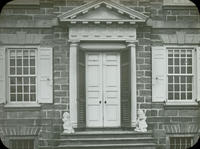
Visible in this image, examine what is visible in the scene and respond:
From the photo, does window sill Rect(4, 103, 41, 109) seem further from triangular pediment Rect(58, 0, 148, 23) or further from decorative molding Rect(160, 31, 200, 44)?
decorative molding Rect(160, 31, 200, 44)

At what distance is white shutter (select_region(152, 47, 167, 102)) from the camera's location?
7281mm

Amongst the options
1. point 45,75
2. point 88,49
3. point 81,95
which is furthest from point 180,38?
point 45,75

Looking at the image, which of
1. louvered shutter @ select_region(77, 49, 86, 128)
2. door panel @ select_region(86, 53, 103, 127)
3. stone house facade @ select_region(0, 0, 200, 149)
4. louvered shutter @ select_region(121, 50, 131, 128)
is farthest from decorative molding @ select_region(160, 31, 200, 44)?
louvered shutter @ select_region(77, 49, 86, 128)

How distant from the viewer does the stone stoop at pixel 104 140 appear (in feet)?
22.9

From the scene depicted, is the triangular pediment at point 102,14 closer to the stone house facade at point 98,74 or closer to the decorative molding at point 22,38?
the stone house facade at point 98,74

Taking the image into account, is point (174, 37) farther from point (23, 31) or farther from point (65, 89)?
point (23, 31)

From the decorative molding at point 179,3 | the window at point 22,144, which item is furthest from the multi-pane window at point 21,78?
the decorative molding at point 179,3

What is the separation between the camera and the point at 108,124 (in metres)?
7.31

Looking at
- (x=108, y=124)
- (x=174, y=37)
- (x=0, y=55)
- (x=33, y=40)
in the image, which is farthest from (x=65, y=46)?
A: (x=174, y=37)

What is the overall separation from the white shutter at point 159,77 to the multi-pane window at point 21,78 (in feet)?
8.03

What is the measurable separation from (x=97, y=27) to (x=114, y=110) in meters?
1.77

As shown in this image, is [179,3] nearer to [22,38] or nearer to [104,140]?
→ [104,140]

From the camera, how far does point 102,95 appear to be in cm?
745

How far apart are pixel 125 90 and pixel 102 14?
1667 millimetres
